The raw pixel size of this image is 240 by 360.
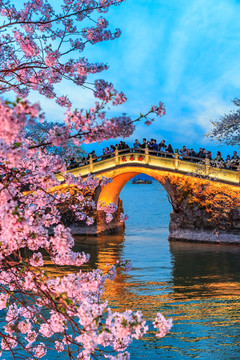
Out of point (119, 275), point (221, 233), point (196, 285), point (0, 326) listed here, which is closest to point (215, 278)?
point (196, 285)

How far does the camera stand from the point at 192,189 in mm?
23938

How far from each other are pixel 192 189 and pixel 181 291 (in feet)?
32.7

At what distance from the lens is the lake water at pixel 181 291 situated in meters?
9.91

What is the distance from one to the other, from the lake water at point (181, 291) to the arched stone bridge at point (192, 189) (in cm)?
97

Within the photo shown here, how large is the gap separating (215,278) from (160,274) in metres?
2.28

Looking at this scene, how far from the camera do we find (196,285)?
15.7 m

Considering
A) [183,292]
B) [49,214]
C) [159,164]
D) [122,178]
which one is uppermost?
[159,164]

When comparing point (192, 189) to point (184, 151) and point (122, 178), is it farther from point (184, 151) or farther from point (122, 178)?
point (122, 178)

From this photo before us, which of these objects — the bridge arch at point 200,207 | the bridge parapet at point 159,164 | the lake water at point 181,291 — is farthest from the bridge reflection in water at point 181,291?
the bridge parapet at point 159,164

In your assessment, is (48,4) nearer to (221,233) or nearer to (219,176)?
(219,176)

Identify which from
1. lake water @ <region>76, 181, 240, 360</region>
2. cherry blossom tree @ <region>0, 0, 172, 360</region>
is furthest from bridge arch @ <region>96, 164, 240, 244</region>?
cherry blossom tree @ <region>0, 0, 172, 360</region>

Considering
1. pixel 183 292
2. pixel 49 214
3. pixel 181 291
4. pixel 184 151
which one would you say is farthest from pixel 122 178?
pixel 49 214

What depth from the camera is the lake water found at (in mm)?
9914

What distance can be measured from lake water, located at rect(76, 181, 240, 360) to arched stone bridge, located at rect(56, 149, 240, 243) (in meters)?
0.97
